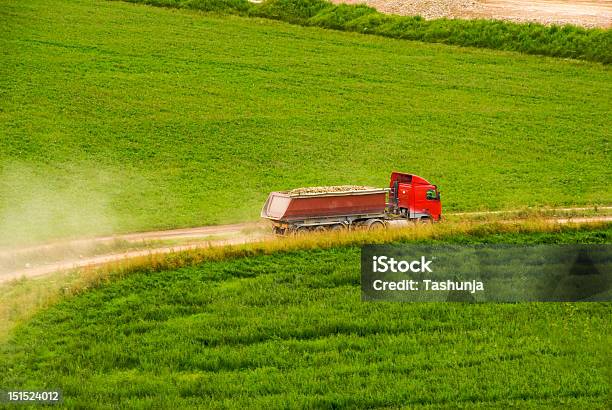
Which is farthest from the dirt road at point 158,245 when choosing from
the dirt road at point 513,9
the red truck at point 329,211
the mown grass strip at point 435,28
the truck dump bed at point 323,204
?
the dirt road at point 513,9

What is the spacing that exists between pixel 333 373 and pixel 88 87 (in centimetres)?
3996

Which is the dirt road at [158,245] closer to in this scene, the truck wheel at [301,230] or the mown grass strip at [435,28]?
the truck wheel at [301,230]

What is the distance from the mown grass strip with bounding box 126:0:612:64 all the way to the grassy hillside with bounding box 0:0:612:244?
53.3 inches

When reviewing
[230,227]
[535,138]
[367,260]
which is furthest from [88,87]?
[367,260]

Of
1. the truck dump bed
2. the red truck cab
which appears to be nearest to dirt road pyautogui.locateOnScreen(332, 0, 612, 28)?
the red truck cab

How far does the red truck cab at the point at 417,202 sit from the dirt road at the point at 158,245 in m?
3.42

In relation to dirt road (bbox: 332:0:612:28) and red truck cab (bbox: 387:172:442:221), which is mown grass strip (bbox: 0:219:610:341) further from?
dirt road (bbox: 332:0:612:28)

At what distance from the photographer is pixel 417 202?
38000 mm

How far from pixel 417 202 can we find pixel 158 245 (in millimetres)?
10111

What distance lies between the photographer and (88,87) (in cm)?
5700

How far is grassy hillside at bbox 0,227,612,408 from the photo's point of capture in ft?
64.8

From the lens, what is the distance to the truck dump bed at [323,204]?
34.1m

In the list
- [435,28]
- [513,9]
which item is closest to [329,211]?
[435,28]

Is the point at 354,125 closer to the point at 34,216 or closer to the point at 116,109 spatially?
the point at 116,109
